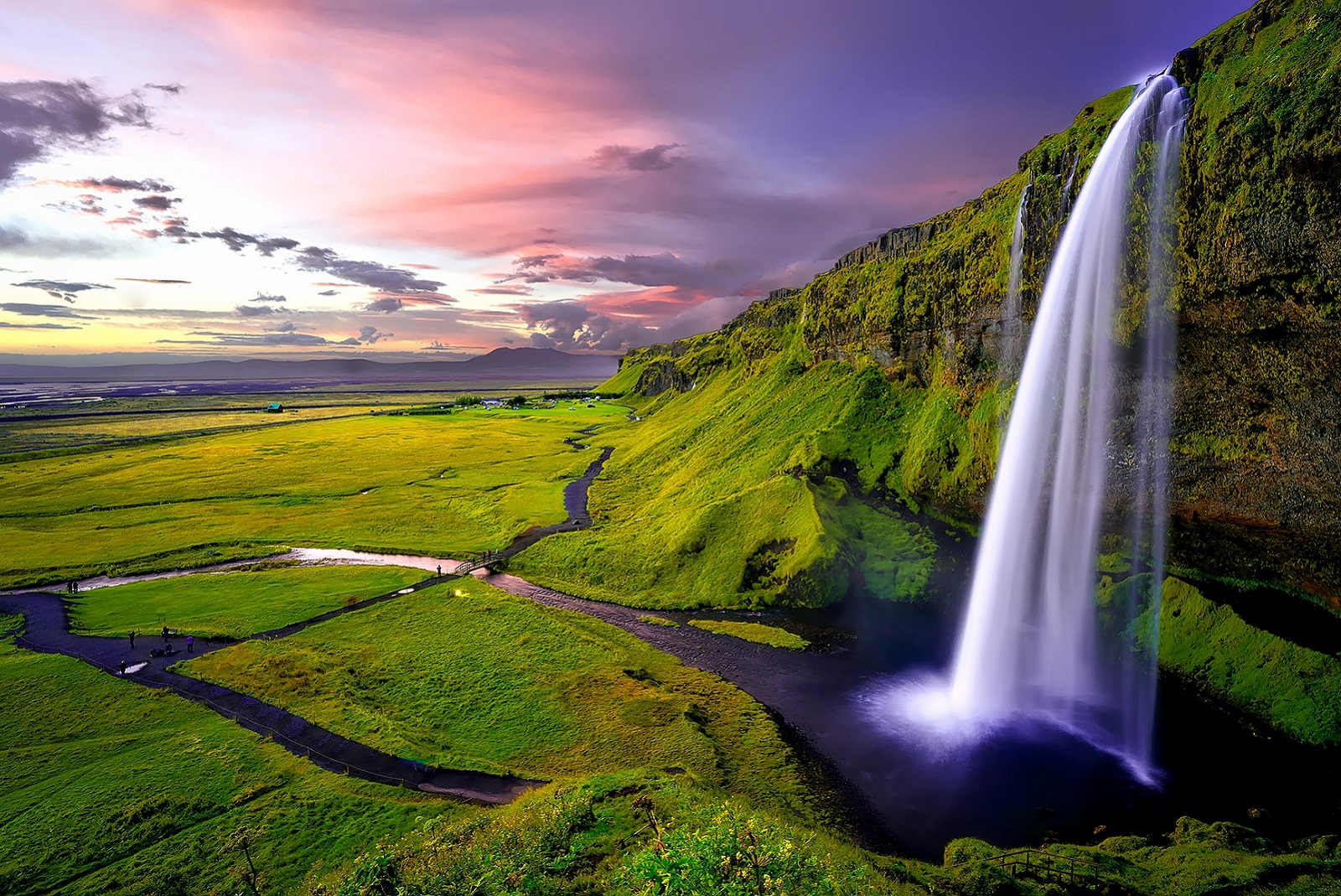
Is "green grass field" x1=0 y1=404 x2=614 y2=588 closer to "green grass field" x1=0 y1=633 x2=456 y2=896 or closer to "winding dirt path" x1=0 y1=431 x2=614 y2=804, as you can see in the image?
"winding dirt path" x1=0 y1=431 x2=614 y2=804

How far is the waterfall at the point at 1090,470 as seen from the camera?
33.1 metres

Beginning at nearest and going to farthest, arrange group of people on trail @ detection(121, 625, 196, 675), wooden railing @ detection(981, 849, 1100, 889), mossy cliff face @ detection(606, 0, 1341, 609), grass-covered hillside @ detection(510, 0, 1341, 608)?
wooden railing @ detection(981, 849, 1100, 889) → mossy cliff face @ detection(606, 0, 1341, 609) → grass-covered hillside @ detection(510, 0, 1341, 608) → group of people on trail @ detection(121, 625, 196, 675)

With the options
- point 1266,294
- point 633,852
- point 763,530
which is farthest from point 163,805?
point 1266,294

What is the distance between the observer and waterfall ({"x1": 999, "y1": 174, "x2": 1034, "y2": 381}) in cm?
4497

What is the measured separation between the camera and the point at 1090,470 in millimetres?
39344

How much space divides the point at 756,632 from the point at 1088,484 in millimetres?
26264

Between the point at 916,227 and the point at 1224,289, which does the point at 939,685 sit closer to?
the point at 1224,289

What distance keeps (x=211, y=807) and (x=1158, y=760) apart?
48226 mm

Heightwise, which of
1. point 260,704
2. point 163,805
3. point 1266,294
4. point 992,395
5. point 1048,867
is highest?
point 1266,294

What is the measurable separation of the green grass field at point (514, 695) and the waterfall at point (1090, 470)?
594 inches

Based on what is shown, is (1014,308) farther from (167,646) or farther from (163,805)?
(167,646)

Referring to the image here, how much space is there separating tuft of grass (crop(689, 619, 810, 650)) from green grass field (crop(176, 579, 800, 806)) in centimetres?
602

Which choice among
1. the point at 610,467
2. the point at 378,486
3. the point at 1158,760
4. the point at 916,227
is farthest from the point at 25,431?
the point at 1158,760

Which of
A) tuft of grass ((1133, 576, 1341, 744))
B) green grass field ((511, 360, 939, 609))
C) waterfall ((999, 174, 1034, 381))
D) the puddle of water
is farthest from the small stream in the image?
the puddle of water
